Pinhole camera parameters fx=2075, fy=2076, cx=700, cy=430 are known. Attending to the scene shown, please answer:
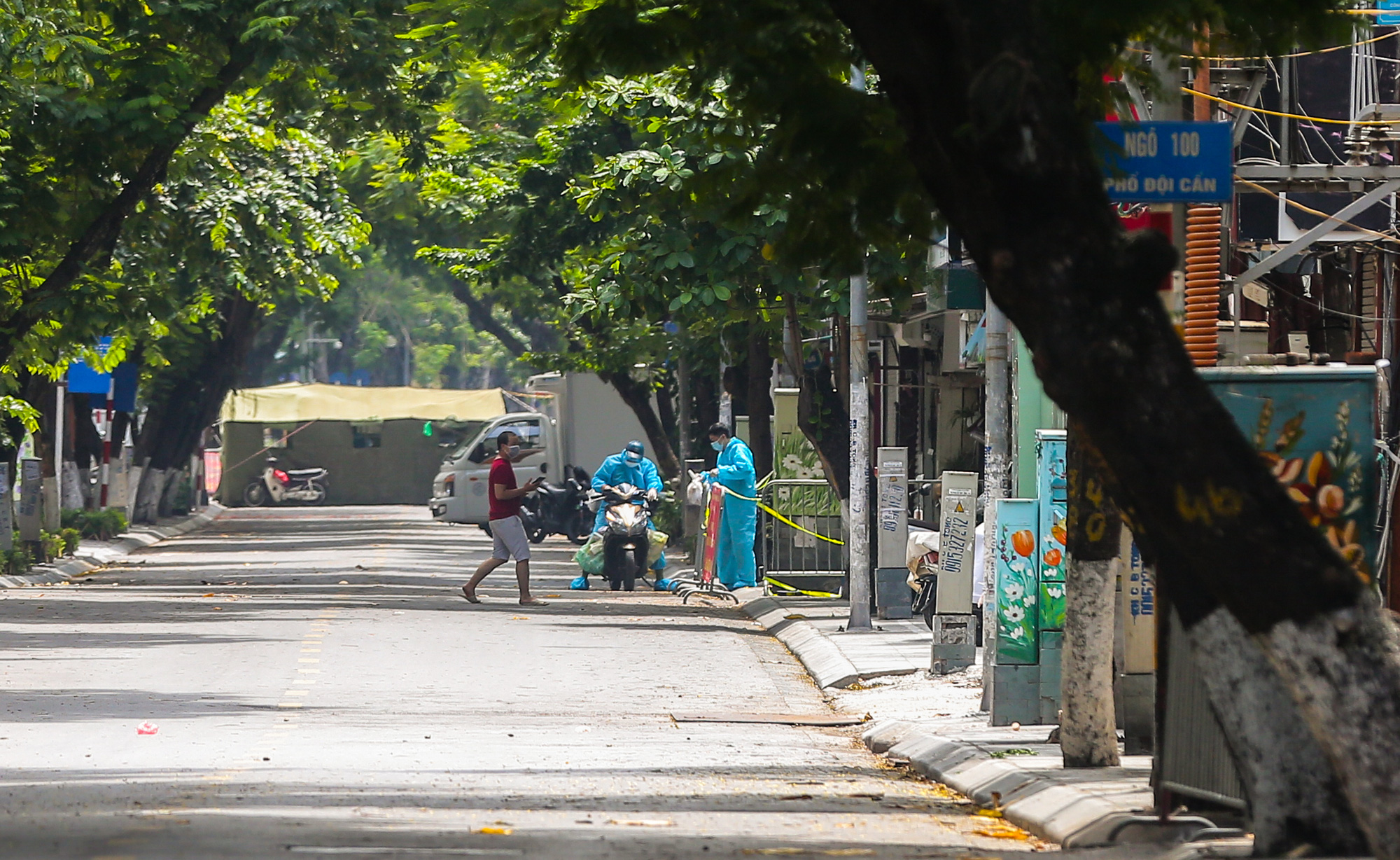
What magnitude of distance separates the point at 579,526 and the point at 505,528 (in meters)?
14.5

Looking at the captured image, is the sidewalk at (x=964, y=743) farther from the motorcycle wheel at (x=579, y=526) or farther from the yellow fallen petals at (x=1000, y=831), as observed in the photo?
the motorcycle wheel at (x=579, y=526)

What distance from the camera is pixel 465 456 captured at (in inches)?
1548

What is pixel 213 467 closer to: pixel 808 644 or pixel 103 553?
→ pixel 103 553

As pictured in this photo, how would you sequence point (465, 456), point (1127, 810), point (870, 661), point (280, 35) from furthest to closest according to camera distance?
point (465, 456), point (280, 35), point (870, 661), point (1127, 810)

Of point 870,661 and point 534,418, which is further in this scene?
point 534,418

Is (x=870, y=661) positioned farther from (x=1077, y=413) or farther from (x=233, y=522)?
(x=233, y=522)

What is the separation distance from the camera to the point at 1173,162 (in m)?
9.19

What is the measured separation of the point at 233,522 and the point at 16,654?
3236 cm

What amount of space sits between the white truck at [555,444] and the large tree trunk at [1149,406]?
101 feet

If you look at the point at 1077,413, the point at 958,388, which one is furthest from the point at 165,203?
the point at 1077,413

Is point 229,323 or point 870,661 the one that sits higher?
point 229,323

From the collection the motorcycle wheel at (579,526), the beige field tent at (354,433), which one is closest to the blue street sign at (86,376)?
the motorcycle wheel at (579,526)

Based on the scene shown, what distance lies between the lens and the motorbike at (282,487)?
58219 mm

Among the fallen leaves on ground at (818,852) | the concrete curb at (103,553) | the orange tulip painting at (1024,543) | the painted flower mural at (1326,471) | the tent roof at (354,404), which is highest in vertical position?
the tent roof at (354,404)
